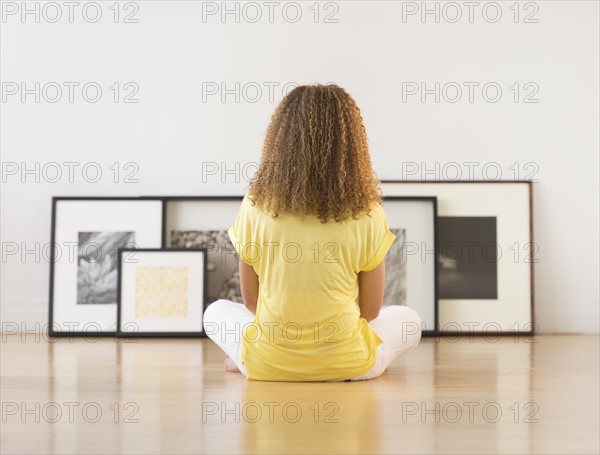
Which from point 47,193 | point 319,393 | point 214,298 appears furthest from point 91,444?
point 47,193

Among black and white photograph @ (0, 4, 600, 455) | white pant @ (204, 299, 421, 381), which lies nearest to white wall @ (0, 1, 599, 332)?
black and white photograph @ (0, 4, 600, 455)

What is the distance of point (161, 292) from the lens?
4301mm

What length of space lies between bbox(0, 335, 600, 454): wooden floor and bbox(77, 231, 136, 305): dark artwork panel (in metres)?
0.80

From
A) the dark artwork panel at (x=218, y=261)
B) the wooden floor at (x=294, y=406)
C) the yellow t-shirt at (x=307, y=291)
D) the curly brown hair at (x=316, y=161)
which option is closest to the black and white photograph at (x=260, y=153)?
the dark artwork panel at (x=218, y=261)

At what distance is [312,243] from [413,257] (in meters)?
1.85

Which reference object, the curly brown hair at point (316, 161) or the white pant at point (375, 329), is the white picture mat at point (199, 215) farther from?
the curly brown hair at point (316, 161)

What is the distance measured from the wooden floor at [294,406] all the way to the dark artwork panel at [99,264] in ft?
2.61

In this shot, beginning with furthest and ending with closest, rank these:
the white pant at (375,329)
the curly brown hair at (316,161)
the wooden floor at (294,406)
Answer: the white pant at (375,329)
the curly brown hair at (316,161)
the wooden floor at (294,406)

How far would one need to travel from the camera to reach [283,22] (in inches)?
179

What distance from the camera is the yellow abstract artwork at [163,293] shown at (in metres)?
4.29

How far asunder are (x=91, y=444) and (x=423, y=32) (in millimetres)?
3298

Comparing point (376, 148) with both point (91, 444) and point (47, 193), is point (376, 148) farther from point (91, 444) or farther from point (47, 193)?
point (91, 444)

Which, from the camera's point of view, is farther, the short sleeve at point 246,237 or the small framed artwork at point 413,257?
the small framed artwork at point 413,257

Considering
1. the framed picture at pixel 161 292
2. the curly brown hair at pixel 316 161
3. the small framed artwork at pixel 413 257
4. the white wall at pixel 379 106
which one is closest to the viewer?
the curly brown hair at pixel 316 161
